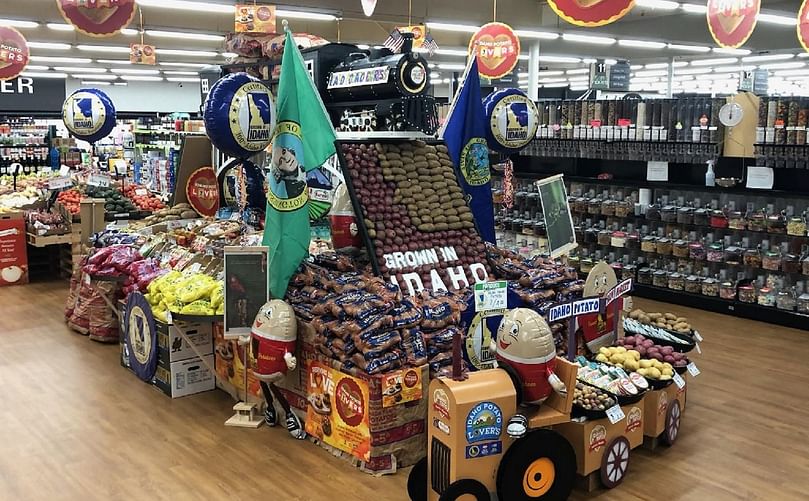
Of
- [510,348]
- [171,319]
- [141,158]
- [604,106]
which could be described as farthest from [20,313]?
[141,158]

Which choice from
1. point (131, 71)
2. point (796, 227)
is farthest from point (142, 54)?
point (796, 227)

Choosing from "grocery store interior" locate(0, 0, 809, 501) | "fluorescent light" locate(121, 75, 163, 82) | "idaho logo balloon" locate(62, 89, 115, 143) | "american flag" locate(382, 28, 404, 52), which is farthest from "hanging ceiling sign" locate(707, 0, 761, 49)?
"fluorescent light" locate(121, 75, 163, 82)

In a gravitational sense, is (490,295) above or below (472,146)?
below

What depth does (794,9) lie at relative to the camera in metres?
13.5

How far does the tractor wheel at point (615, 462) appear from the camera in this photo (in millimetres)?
3953

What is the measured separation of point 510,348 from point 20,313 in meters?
6.36

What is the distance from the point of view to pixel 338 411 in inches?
170

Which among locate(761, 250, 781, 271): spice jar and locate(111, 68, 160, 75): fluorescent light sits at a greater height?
locate(111, 68, 160, 75): fluorescent light

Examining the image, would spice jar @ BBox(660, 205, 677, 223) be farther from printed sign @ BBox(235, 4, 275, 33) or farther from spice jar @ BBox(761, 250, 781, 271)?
printed sign @ BBox(235, 4, 275, 33)

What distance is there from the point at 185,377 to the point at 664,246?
5.54m

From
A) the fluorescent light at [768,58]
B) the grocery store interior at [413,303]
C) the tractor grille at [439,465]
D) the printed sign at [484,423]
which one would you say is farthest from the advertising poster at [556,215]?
the fluorescent light at [768,58]

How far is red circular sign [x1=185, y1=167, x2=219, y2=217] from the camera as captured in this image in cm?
791

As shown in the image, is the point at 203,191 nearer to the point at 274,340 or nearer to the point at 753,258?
the point at 274,340

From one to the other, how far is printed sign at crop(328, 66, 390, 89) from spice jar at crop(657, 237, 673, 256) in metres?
4.39
